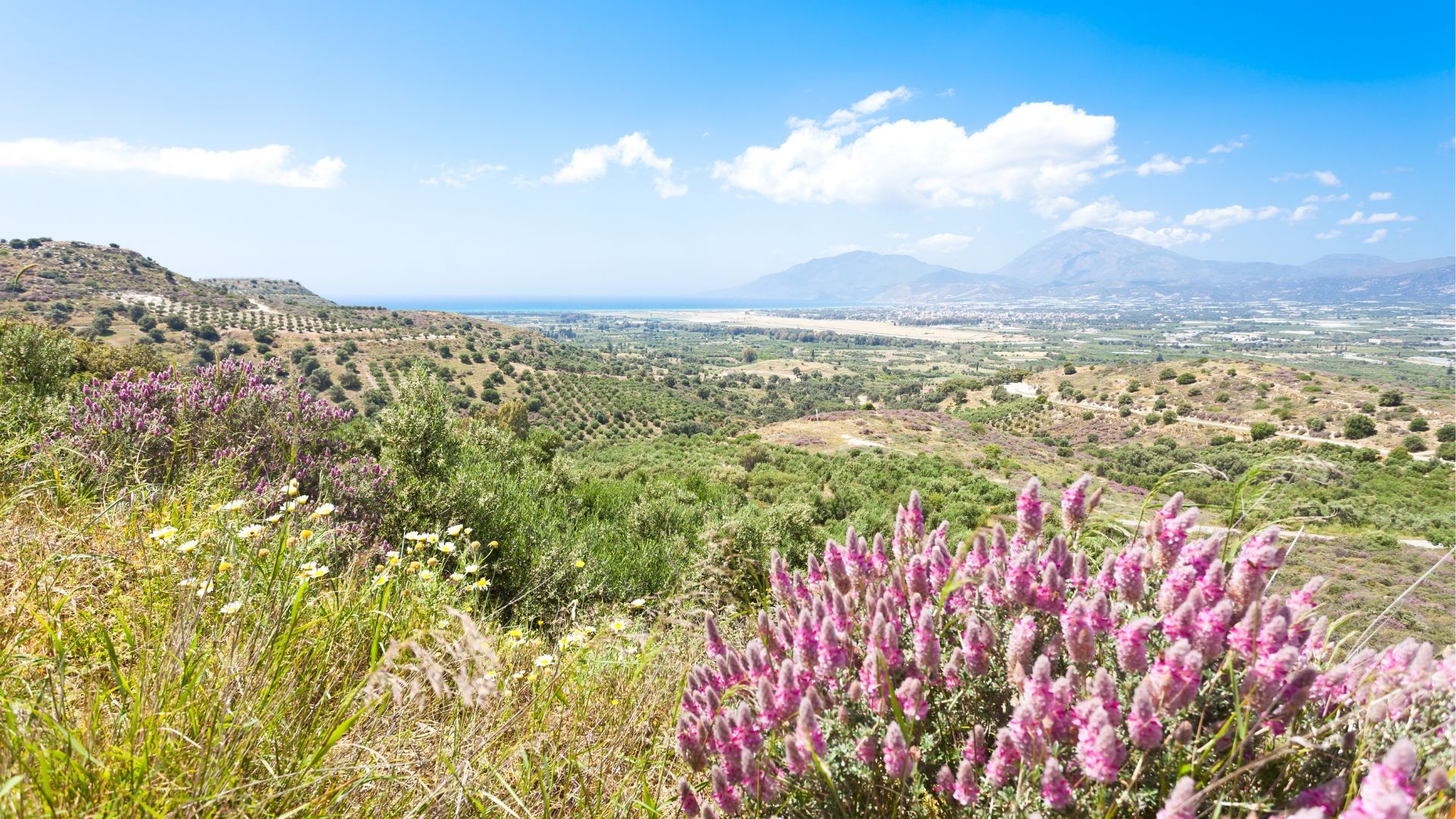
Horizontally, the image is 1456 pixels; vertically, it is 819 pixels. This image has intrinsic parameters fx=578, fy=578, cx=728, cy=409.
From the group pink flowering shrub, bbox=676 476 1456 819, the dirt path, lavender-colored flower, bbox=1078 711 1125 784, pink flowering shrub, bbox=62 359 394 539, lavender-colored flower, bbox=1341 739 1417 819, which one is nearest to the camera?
lavender-colored flower, bbox=1341 739 1417 819

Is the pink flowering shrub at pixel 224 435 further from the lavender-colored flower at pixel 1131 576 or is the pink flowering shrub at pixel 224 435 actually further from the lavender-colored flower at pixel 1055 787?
the lavender-colored flower at pixel 1131 576

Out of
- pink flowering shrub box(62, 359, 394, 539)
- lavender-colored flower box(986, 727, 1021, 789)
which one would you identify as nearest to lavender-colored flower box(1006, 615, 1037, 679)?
lavender-colored flower box(986, 727, 1021, 789)

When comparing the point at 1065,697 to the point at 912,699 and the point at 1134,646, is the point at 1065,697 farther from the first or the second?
the point at 912,699

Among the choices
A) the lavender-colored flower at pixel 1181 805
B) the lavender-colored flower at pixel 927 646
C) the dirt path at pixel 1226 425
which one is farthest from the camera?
the dirt path at pixel 1226 425

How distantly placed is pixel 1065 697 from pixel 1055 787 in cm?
19

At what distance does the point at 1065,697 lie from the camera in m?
1.31

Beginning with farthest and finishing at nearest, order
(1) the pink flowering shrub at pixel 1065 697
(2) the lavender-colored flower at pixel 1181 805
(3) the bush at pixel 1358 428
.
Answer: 1. (3) the bush at pixel 1358 428
2. (1) the pink flowering shrub at pixel 1065 697
3. (2) the lavender-colored flower at pixel 1181 805

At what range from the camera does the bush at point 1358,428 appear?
52.1 m

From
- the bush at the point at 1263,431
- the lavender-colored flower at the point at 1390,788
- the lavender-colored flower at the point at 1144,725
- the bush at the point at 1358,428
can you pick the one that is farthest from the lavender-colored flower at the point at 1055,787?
the bush at the point at 1358,428

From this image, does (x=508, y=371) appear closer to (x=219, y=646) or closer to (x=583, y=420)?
(x=583, y=420)

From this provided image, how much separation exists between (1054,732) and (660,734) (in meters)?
1.57

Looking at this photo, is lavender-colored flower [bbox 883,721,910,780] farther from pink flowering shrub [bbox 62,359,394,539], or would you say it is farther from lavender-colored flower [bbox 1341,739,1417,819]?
pink flowering shrub [bbox 62,359,394,539]

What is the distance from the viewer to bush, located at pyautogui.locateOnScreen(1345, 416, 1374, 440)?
52.1 metres

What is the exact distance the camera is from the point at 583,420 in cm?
7075
